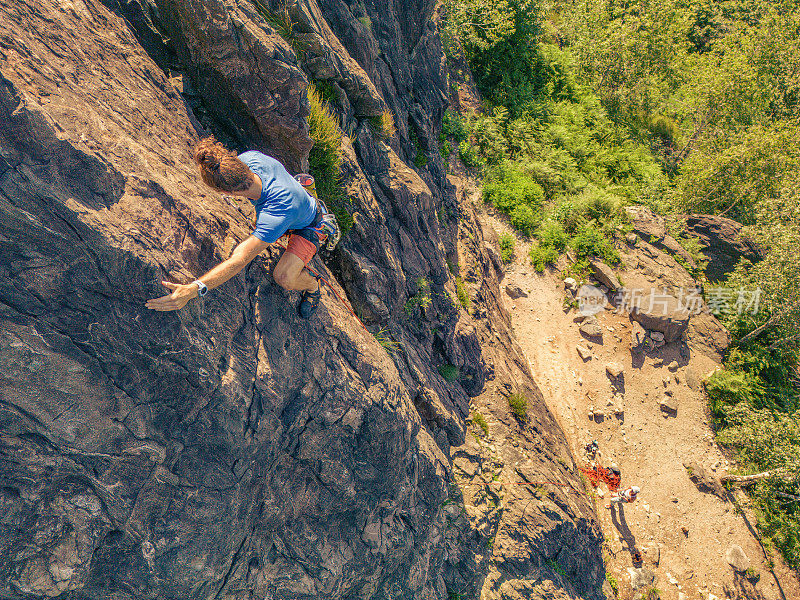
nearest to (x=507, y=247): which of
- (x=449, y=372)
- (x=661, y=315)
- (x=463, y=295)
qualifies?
(x=463, y=295)

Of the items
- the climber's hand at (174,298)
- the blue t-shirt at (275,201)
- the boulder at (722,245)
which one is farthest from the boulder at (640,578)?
the climber's hand at (174,298)

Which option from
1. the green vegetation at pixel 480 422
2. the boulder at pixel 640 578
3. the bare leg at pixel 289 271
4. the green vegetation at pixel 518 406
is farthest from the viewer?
the boulder at pixel 640 578

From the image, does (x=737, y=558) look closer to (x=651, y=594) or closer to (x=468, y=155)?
(x=651, y=594)

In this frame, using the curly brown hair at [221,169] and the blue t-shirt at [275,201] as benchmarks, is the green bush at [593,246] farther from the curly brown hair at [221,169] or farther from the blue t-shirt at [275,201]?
the curly brown hair at [221,169]

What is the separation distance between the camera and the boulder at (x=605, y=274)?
1797 centimetres

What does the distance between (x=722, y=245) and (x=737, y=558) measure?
48.0 feet

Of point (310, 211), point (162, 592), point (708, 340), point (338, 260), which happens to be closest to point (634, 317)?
point (708, 340)

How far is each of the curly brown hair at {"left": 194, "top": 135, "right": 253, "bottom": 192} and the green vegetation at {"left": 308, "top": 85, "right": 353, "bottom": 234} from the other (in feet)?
8.60

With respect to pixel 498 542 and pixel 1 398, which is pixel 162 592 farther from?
pixel 498 542

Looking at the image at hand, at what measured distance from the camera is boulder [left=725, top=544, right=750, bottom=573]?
15175mm

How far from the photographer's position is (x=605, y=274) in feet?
59.3

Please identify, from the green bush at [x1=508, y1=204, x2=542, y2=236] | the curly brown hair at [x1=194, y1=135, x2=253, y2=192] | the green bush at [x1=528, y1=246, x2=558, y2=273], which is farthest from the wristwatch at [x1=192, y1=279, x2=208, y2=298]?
the green bush at [x1=508, y1=204, x2=542, y2=236]

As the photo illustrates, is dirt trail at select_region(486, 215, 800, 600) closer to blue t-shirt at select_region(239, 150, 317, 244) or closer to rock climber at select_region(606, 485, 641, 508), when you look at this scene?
rock climber at select_region(606, 485, 641, 508)

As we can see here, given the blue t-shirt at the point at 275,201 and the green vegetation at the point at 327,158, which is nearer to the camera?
the blue t-shirt at the point at 275,201
